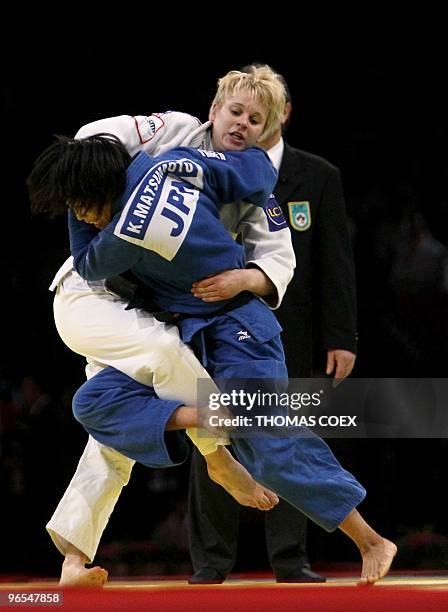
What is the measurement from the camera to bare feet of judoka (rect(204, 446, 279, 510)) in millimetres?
2469

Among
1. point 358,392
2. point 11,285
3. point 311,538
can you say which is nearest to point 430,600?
point 358,392

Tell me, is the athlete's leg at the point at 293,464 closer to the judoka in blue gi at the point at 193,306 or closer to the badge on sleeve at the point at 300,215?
the judoka in blue gi at the point at 193,306

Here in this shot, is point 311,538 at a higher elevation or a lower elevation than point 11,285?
lower

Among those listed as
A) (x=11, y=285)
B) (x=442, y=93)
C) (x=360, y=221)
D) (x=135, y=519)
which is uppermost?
(x=442, y=93)

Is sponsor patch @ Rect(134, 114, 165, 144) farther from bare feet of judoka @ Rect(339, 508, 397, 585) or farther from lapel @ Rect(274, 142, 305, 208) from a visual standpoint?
bare feet of judoka @ Rect(339, 508, 397, 585)

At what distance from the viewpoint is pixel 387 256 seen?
4.06m

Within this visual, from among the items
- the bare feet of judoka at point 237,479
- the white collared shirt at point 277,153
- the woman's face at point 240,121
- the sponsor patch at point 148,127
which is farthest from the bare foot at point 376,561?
the white collared shirt at point 277,153

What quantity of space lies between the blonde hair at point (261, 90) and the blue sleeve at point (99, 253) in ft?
1.44

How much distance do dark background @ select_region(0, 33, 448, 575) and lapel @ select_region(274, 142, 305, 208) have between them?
2.97ft

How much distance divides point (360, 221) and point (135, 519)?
1429 millimetres

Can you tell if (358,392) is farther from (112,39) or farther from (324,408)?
(112,39)

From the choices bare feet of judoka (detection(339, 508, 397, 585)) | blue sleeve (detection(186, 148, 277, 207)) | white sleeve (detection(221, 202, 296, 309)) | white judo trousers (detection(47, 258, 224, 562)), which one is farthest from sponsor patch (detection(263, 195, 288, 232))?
bare feet of judoka (detection(339, 508, 397, 585))

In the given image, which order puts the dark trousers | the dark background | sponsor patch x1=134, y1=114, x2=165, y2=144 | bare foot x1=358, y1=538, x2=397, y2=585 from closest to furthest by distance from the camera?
bare foot x1=358, y1=538, x2=397, y2=585, sponsor patch x1=134, y1=114, x2=165, y2=144, the dark trousers, the dark background

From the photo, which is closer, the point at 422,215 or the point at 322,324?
the point at 322,324
